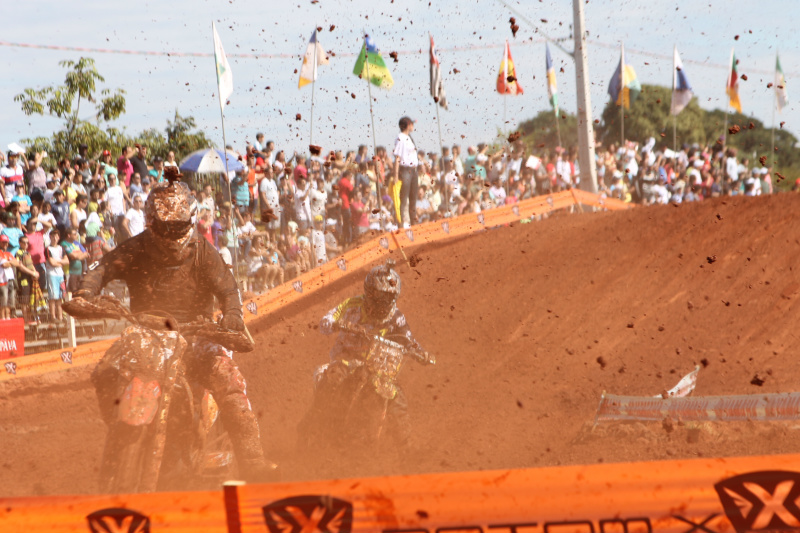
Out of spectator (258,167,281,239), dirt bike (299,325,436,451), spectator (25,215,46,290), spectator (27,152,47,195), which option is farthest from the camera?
spectator (258,167,281,239)

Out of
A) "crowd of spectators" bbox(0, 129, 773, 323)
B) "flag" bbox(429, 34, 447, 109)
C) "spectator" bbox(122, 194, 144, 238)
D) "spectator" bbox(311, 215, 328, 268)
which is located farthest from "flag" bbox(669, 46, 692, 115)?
"spectator" bbox(122, 194, 144, 238)

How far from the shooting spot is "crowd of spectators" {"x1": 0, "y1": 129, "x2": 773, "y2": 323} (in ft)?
40.3

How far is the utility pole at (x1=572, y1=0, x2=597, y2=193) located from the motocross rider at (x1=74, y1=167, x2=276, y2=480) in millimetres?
11522

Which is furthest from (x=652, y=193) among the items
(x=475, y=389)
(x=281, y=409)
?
(x=281, y=409)

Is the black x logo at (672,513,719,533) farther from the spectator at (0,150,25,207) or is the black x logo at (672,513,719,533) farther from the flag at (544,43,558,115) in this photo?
the flag at (544,43,558,115)

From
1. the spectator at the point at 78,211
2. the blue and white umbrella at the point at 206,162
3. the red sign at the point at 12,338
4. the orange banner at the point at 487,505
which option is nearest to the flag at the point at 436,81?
the blue and white umbrella at the point at 206,162

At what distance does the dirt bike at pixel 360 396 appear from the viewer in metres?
6.37

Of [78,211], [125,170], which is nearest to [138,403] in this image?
[78,211]

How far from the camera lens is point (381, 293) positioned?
21.7 feet

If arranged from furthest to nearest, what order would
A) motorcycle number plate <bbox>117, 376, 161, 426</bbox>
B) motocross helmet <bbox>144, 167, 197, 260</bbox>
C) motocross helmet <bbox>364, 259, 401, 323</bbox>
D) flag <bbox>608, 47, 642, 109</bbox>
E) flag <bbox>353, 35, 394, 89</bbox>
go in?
flag <bbox>608, 47, 642, 109</bbox>, flag <bbox>353, 35, 394, 89</bbox>, motocross helmet <bbox>364, 259, 401, 323</bbox>, motocross helmet <bbox>144, 167, 197, 260</bbox>, motorcycle number plate <bbox>117, 376, 161, 426</bbox>

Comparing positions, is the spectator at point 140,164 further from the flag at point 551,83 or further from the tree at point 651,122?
the tree at point 651,122

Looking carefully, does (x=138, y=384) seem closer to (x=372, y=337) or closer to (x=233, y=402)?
(x=233, y=402)

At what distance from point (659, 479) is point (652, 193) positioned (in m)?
19.6

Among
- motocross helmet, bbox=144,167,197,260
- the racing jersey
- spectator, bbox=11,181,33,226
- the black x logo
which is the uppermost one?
spectator, bbox=11,181,33,226
